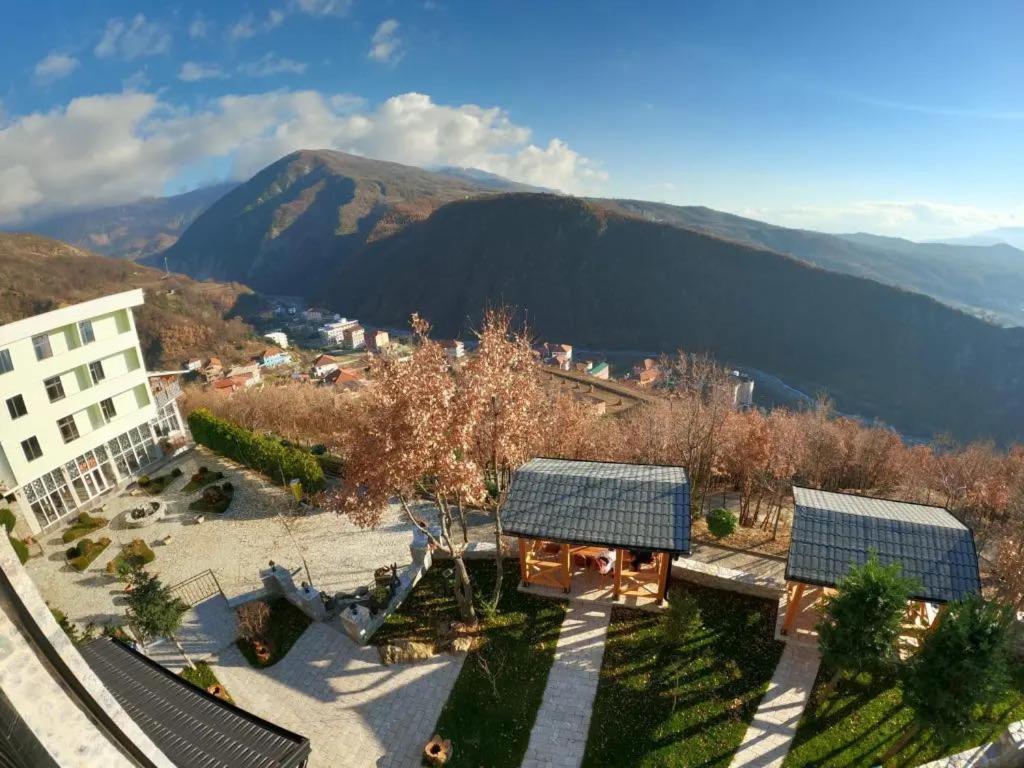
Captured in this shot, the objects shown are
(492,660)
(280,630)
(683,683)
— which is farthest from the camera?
(280,630)

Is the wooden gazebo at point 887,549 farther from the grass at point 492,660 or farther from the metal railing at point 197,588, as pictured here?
the metal railing at point 197,588

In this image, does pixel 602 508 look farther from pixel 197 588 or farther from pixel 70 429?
pixel 70 429

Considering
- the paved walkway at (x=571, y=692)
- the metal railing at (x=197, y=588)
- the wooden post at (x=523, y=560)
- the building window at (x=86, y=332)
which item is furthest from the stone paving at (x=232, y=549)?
the building window at (x=86, y=332)

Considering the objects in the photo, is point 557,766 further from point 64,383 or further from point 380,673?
point 64,383

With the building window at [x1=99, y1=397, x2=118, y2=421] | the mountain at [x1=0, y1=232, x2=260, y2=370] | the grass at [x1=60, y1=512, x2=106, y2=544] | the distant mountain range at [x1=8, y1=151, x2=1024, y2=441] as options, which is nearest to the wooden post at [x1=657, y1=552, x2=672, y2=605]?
the grass at [x1=60, y1=512, x2=106, y2=544]

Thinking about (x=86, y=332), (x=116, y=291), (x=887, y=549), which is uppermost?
(x=86, y=332)

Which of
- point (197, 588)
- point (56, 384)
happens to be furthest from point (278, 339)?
point (197, 588)
